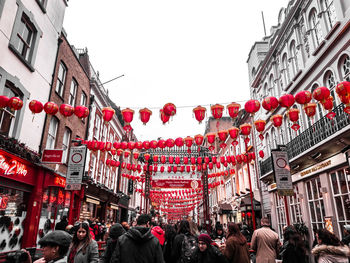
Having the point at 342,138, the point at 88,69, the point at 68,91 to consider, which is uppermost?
the point at 88,69

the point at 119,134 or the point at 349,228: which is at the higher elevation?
the point at 119,134

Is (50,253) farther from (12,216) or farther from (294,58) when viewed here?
(294,58)

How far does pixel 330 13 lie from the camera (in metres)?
12.1

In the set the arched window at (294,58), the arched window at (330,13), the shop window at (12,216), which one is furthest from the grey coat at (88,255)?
the arched window at (294,58)

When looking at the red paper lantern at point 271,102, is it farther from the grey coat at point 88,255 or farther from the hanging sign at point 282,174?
the grey coat at point 88,255

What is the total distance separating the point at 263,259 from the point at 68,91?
46.6 ft

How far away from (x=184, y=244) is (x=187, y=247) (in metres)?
0.10

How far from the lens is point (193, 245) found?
480cm

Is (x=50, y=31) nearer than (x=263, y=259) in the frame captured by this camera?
No

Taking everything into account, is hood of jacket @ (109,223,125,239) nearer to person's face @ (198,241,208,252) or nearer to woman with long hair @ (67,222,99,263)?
woman with long hair @ (67,222,99,263)

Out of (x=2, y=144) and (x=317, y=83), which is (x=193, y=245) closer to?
(x=2, y=144)

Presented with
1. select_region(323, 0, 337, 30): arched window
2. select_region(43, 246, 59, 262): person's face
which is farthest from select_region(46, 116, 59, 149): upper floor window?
select_region(323, 0, 337, 30): arched window

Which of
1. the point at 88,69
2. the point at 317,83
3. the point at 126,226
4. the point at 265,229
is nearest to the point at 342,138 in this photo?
the point at 317,83

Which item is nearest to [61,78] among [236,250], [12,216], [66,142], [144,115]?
[66,142]
